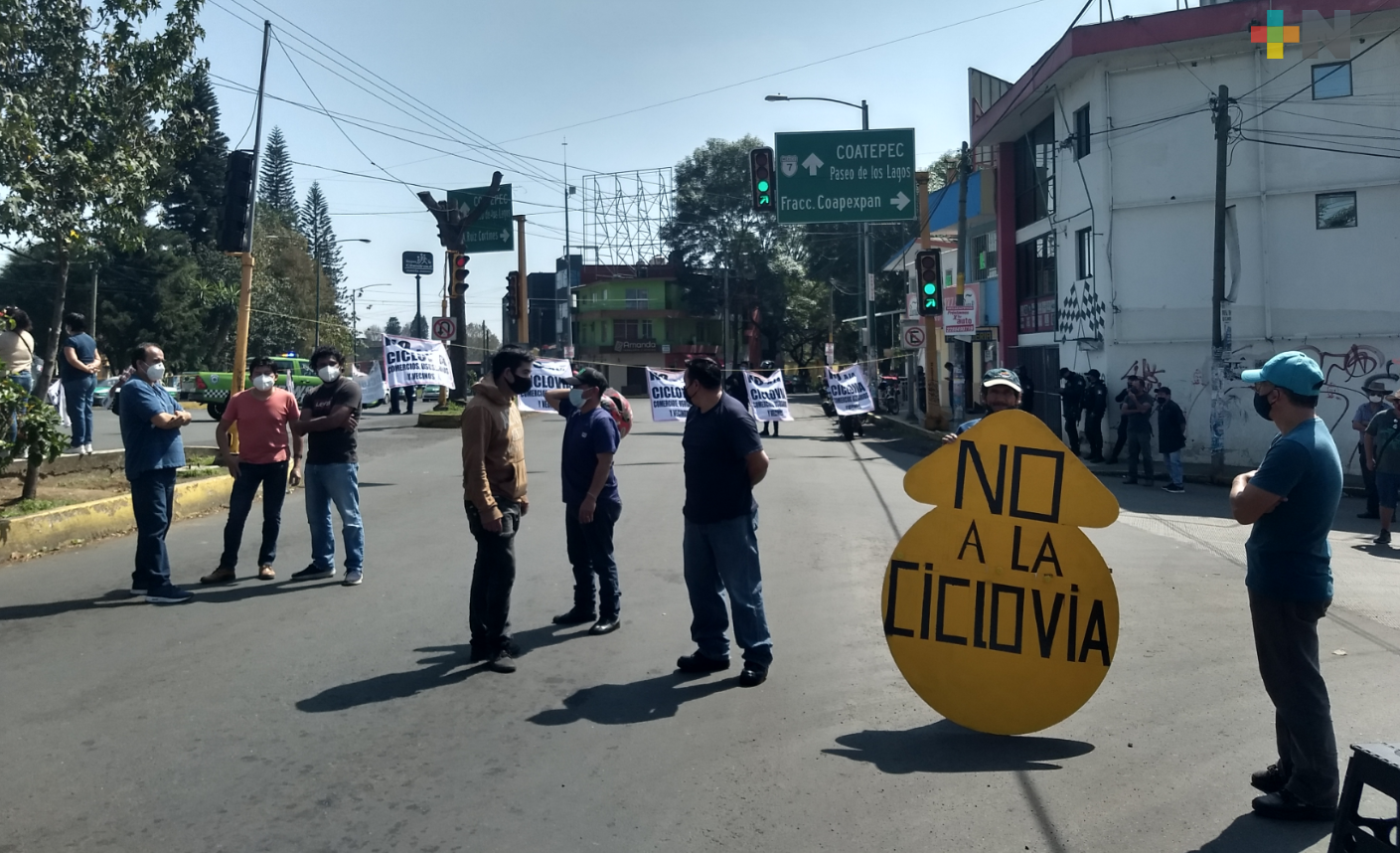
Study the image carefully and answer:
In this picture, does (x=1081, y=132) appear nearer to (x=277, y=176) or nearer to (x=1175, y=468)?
(x=1175, y=468)

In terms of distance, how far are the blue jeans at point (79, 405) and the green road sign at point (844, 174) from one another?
15.3m

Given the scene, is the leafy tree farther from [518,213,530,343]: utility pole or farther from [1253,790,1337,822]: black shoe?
[518,213,530,343]: utility pole

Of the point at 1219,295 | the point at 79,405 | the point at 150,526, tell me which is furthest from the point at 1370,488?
the point at 79,405

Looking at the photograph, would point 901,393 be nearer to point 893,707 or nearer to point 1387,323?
point 1387,323

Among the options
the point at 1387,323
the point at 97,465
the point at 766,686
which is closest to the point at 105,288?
the point at 97,465

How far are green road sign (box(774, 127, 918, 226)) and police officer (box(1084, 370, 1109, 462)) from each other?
634cm

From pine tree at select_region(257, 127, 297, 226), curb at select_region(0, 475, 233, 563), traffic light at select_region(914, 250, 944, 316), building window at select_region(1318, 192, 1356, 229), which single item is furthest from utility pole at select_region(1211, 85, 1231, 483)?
pine tree at select_region(257, 127, 297, 226)

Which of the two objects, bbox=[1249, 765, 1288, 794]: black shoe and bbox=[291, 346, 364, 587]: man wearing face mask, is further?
bbox=[291, 346, 364, 587]: man wearing face mask

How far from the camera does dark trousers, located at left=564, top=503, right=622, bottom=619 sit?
293 inches

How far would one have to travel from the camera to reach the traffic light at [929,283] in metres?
24.8

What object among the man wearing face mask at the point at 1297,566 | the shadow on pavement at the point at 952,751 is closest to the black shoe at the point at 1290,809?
the man wearing face mask at the point at 1297,566

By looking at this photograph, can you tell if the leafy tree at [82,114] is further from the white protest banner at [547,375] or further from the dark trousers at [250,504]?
the white protest banner at [547,375]

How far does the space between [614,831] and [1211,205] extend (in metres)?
21.4

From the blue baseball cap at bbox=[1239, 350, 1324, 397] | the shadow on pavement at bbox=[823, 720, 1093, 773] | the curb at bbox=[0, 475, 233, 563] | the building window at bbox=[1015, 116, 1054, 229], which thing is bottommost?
the shadow on pavement at bbox=[823, 720, 1093, 773]
